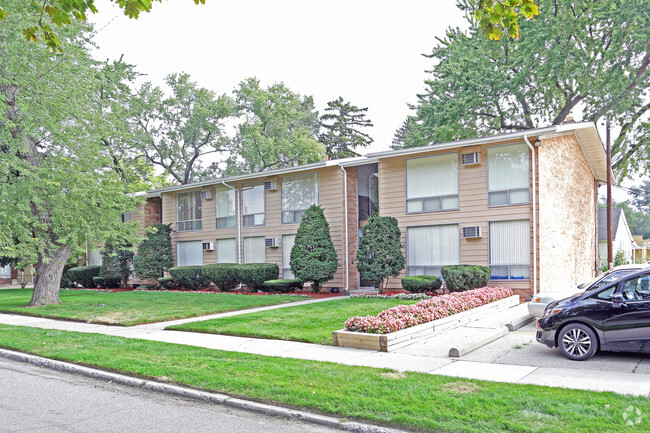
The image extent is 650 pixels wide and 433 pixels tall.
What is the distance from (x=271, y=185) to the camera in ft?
76.4

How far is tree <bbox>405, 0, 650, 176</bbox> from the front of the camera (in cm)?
2566

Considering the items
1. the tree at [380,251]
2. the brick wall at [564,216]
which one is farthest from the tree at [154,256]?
the brick wall at [564,216]

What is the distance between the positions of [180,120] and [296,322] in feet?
102

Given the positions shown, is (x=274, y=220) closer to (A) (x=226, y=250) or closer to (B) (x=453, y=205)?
(A) (x=226, y=250)

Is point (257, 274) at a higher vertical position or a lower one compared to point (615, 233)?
lower

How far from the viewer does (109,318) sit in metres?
13.9

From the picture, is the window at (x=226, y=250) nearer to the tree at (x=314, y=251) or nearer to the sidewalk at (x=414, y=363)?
the tree at (x=314, y=251)

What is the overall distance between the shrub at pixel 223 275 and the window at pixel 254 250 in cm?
117

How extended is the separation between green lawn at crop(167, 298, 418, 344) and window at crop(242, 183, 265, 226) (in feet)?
29.7

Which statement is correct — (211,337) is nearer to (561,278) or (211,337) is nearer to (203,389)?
(203,389)

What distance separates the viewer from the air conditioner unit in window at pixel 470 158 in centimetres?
1784

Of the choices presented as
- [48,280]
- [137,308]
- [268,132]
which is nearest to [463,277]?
[137,308]

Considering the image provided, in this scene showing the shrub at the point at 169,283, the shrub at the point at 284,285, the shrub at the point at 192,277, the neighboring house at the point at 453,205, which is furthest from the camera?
the shrub at the point at 169,283

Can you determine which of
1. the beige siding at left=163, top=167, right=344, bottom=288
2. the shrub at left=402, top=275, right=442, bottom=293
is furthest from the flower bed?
the beige siding at left=163, top=167, right=344, bottom=288
